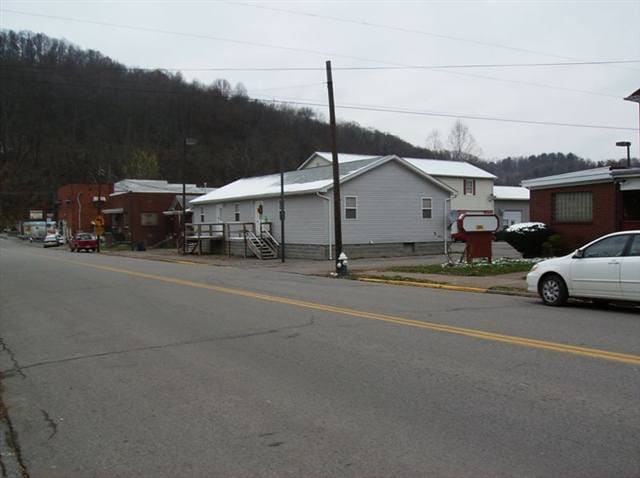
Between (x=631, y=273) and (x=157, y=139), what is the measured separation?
324 feet

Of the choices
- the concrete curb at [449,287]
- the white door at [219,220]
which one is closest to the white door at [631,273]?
the concrete curb at [449,287]

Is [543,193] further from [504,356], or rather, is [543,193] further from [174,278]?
[504,356]

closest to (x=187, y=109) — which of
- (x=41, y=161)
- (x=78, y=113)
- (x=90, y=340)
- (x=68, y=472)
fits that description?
(x=78, y=113)

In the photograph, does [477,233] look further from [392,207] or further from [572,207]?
[392,207]

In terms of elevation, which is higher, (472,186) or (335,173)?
(472,186)

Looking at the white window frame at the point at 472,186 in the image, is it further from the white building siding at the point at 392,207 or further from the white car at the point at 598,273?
the white car at the point at 598,273

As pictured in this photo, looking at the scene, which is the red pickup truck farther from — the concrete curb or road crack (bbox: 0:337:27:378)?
road crack (bbox: 0:337:27:378)

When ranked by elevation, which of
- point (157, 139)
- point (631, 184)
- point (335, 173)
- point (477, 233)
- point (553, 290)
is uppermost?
point (157, 139)

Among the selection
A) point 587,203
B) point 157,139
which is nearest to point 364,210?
point 587,203

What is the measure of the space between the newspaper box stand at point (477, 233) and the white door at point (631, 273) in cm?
1081

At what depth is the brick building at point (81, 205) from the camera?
3248 inches

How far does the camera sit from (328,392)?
616cm

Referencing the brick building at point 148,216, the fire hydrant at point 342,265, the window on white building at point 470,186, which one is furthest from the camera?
the window on white building at point 470,186

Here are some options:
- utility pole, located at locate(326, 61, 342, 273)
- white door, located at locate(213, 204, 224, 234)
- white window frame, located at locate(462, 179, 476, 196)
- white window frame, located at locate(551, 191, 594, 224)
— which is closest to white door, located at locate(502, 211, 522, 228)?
white window frame, located at locate(462, 179, 476, 196)
